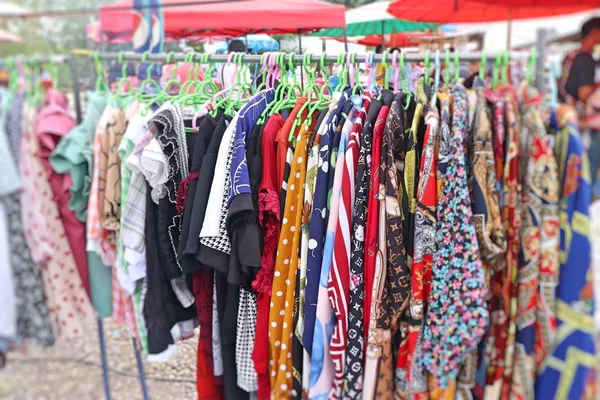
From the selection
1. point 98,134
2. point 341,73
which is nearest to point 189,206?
point 98,134

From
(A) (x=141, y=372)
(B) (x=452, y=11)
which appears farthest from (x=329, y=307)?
(B) (x=452, y=11)

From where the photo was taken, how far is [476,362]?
69 centimetres

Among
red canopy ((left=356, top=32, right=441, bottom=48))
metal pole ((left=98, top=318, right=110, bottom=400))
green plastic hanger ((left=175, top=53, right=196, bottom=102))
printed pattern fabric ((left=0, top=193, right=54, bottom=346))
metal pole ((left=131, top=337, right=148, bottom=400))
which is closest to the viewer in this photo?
printed pattern fabric ((left=0, top=193, right=54, bottom=346))

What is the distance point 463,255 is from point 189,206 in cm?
49

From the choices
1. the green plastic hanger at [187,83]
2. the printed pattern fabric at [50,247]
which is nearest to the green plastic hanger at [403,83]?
the green plastic hanger at [187,83]

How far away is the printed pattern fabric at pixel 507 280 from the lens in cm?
63

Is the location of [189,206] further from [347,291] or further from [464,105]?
[464,105]

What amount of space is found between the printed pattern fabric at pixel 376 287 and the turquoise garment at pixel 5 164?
654 millimetres

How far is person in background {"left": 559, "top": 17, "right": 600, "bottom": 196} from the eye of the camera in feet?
1.94

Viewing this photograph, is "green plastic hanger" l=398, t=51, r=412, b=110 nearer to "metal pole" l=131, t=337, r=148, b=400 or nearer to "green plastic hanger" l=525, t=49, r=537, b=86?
"green plastic hanger" l=525, t=49, r=537, b=86

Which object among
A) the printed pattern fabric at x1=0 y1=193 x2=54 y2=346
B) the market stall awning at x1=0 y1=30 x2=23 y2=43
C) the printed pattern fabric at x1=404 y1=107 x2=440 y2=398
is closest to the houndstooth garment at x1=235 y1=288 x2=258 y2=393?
the printed pattern fabric at x1=404 y1=107 x2=440 y2=398

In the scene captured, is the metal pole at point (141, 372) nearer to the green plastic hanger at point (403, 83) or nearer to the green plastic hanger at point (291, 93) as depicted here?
the green plastic hanger at point (291, 93)

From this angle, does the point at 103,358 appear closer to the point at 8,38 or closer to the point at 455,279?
the point at 8,38

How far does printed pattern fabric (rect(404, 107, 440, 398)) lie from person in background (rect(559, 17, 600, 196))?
7.5 inches
